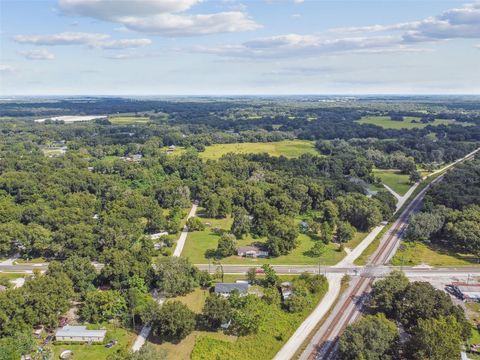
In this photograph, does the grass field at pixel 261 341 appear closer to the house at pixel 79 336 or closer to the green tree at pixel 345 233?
the house at pixel 79 336

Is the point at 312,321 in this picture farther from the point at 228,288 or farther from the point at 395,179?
the point at 395,179

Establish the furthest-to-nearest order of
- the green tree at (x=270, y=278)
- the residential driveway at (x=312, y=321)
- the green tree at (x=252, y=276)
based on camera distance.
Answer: the green tree at (x=252, y=276) < the green tree at (x=270, y=278) < the residential driveway at (x=312, y=321)

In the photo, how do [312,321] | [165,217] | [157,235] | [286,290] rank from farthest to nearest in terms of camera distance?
[165,217]
[157,235]
[286,290]
[312,321]

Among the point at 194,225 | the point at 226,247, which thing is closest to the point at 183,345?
the point at 226,247

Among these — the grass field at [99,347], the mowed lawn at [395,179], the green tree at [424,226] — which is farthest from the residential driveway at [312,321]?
the mowed lawn at [395,179]

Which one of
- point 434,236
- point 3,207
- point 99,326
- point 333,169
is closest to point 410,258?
point 434,236

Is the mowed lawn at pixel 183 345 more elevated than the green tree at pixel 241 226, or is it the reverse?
the green tree at pixel 241 226
